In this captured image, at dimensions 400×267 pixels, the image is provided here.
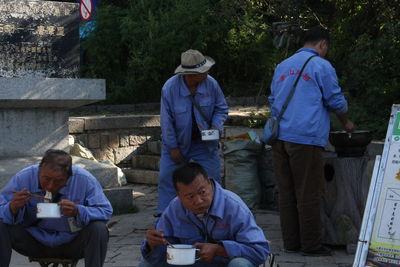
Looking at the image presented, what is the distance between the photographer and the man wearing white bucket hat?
6113mm

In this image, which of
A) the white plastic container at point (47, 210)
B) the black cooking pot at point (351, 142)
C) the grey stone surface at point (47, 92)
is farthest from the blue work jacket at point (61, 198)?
the grey stone surface at point (47, 92)

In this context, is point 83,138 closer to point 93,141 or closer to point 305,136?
point 93,141

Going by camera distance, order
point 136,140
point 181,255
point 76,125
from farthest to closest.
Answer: point 136,140, point 76,125, point 181,255

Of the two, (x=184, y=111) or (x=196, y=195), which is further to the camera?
(x=184, y=111)

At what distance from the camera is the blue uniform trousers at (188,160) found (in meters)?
6.23

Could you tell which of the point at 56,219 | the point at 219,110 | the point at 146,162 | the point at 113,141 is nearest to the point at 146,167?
the point at 146,162

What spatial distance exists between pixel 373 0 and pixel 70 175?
17.9 feet

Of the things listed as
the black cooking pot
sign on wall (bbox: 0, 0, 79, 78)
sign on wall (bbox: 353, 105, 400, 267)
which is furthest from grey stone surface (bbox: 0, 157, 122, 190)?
sign on wall (bbox: 353, 105, 400, 267)

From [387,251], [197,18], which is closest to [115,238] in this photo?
[387,251]

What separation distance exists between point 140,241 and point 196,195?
9.49 ft

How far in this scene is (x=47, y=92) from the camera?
8.04m

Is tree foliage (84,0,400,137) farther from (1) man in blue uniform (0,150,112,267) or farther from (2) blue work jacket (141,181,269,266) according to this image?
(2) blue work jacket (141,181,269,266)

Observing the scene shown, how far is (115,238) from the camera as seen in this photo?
682 centimetres

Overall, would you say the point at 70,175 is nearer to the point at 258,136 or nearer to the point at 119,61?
the point at 258,136
